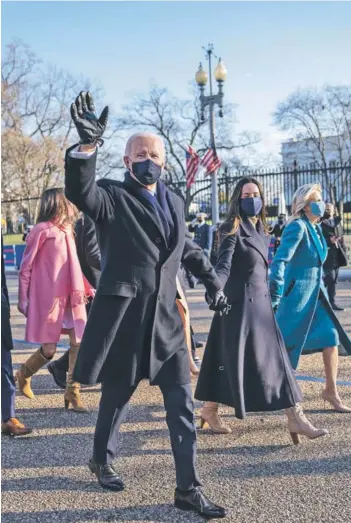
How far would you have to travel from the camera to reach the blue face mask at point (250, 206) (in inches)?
166

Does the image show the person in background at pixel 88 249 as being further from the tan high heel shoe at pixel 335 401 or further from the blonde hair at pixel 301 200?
the tan high heel shoe at pixel 335 401

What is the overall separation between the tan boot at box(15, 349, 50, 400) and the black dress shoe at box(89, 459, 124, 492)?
76.2 inches

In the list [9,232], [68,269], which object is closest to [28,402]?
[68,269]

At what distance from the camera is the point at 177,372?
3.17m

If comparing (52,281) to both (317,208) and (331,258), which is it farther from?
(331,258)

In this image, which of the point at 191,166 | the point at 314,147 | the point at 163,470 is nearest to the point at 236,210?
the point at 163,470

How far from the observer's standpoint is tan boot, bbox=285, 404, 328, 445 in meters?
3.96

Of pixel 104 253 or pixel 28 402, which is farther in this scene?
pixel 28 402

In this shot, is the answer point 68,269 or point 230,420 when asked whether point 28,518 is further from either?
point 68,269

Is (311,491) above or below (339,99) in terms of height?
below

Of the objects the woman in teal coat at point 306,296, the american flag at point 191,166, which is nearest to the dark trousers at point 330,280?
the woman in teal coat at point 306,296

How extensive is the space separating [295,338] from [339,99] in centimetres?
3466

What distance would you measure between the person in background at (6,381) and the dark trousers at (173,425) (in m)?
1.20

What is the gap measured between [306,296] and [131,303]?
1910mm
